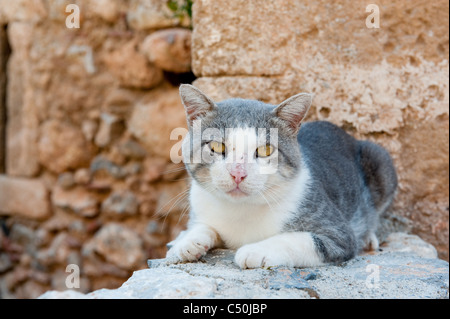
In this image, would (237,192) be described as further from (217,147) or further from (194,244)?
(194,244)

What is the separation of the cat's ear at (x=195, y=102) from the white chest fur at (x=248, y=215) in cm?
36

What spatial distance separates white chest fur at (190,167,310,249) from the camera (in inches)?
94.6

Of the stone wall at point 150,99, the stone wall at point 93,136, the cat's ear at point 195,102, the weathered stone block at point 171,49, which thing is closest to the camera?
the cat's ear at point 195,102

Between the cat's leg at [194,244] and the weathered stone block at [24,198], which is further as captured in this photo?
the weathered stone block at [24,198]

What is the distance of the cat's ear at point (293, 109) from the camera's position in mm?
2320

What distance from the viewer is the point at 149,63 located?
3.98 metres

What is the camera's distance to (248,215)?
2.42m

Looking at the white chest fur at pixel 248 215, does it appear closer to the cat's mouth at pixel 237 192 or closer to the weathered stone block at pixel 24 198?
the cat's mouth at pixel 237 192

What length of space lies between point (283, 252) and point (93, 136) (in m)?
2.54

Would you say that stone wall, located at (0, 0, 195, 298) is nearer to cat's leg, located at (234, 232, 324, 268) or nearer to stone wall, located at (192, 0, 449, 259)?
stone wall, located at (192, 0, 449, 259)

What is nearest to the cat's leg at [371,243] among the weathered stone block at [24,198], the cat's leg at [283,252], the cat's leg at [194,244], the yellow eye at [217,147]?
the cat's leg at [283,252]

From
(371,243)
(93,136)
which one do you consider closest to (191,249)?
(371,243)

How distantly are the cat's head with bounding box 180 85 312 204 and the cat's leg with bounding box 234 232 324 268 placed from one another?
0.21 meters
